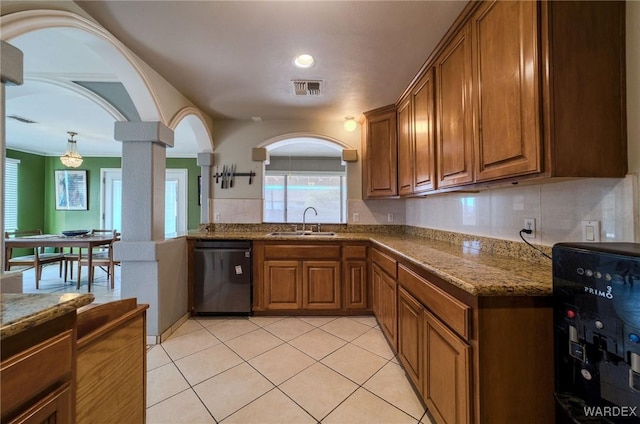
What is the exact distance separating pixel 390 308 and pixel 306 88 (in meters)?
2.16

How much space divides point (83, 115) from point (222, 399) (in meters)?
4.40

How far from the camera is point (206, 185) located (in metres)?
3.31

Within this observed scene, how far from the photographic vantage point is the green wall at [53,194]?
5.52 m

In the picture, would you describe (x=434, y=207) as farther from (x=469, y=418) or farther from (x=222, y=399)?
(x=222, y=399)

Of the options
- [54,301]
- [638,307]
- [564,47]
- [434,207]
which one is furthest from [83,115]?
[638,307]

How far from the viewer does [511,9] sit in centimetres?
116

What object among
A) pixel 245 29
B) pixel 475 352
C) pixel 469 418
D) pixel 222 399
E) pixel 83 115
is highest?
pixel 83 115

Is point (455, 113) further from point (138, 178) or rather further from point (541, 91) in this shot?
point (138, 178)

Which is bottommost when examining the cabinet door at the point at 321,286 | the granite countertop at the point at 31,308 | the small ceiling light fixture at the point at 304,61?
the cabinet door at the point at 321,286

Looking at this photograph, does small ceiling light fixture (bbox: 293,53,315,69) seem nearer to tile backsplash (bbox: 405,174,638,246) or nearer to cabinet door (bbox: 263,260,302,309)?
tile backsplash (bbox: 405,174,638,246)

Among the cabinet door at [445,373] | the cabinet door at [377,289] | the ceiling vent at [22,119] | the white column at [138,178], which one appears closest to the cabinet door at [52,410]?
the cabinet door at [445,373]

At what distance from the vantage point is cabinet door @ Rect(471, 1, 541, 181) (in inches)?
41.8

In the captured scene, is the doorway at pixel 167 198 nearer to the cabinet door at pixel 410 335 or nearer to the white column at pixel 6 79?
the white column at pixel 6 79

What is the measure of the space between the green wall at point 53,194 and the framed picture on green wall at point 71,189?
99 mm
